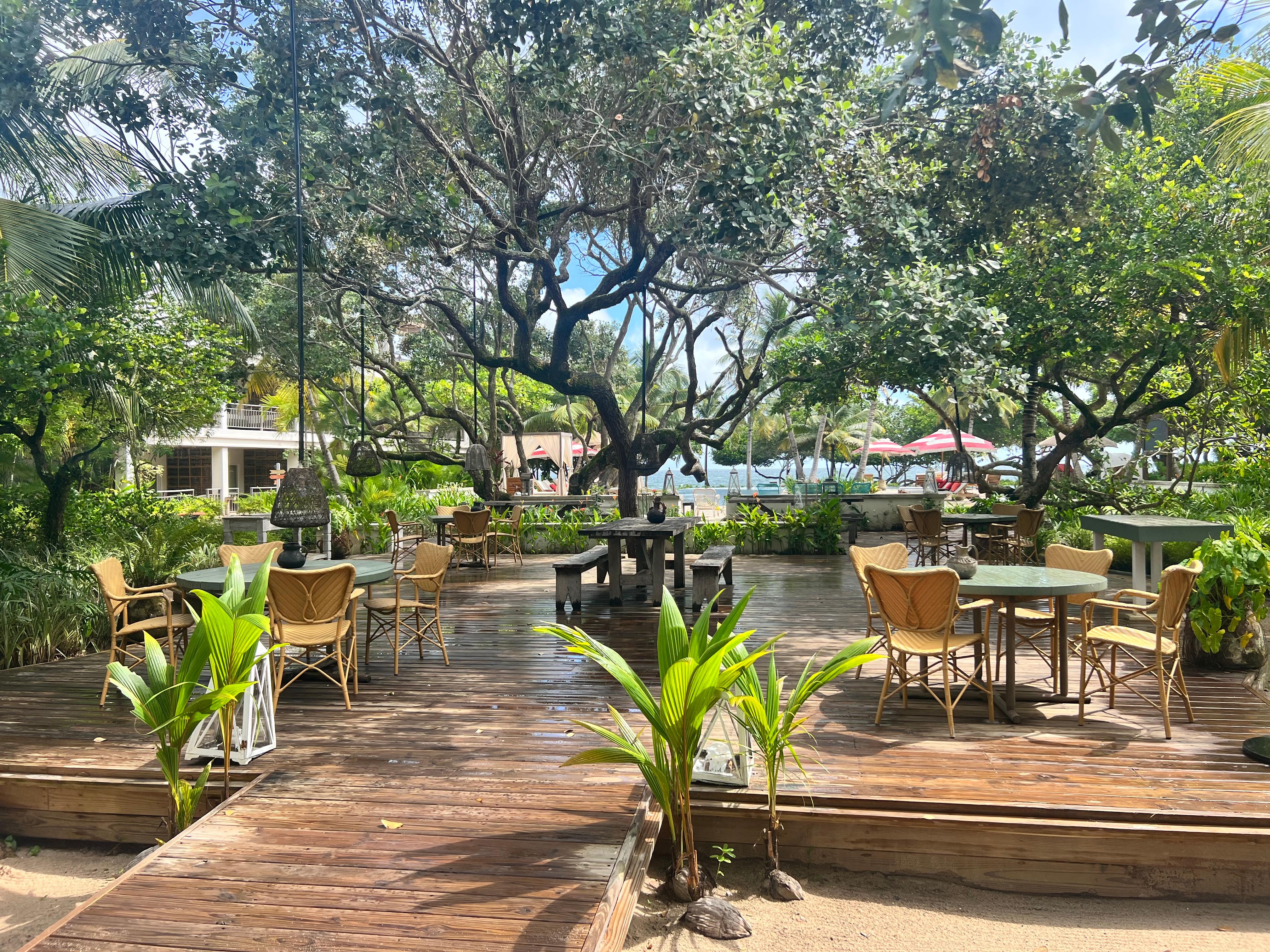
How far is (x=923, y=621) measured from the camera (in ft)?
13.6

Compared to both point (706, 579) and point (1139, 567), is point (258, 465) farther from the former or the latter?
point (1139, 567)

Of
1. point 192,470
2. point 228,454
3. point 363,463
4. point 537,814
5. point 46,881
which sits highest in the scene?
point 228,454

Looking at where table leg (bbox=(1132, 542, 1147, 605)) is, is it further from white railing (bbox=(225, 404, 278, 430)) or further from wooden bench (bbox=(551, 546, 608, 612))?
white railing (bbox=(225, 404, 278, 430))

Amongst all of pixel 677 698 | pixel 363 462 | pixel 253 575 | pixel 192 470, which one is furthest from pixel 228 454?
pixel 677 698

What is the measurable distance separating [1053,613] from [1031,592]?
116cm

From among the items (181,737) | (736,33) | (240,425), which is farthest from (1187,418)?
(240,425)

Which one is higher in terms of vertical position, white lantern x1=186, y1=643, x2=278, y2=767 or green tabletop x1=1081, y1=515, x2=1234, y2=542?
green tabletop x1=1081, y1=515, x2=1234, y2=542

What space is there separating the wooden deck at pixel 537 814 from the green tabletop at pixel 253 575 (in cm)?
80

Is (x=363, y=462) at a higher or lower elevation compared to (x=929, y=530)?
higher

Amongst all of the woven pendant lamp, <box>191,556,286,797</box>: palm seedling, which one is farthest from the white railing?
<box>191,556,286,797</box>: palm seedling

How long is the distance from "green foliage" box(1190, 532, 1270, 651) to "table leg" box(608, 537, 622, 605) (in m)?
4.60

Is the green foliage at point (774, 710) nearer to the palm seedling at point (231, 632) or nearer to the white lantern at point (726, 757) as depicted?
the white lantern at point (726, 757)

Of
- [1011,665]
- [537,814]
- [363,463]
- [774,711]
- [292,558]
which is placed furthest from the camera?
[363,463]

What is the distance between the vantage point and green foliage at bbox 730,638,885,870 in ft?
9.64
